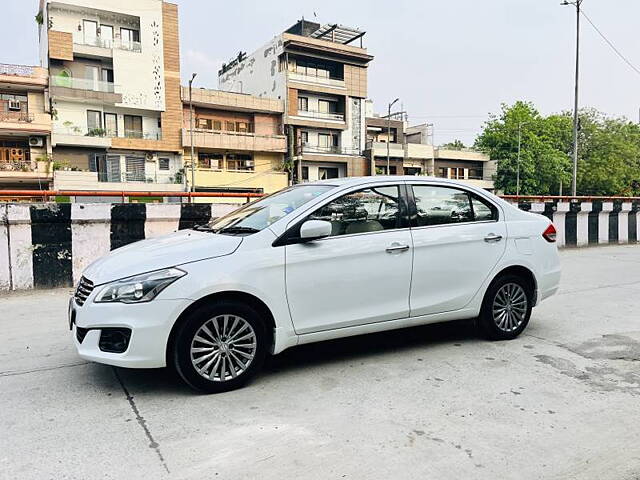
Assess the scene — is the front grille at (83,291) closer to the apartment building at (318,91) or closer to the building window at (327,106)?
the apartment building at (318,91)

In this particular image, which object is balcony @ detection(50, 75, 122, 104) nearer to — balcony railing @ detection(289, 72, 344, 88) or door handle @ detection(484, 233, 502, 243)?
balcony railing @ detection(289, 72, 344, 88)

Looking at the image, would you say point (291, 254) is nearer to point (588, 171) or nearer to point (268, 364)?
point (268, 364)

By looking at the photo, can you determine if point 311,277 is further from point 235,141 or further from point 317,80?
point 317,80

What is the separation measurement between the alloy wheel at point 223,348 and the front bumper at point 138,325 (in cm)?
22

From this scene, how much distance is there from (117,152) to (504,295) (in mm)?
34713

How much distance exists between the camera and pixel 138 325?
10.8 ft

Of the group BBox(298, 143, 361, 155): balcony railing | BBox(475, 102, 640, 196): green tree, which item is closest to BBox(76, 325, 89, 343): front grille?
BBox(298, 143, 361, 155): balcony railing

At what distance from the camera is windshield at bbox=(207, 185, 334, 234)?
3.97 meters

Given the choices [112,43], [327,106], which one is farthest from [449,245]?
[327,106]

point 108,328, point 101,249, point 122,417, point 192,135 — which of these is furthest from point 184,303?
point 192,135

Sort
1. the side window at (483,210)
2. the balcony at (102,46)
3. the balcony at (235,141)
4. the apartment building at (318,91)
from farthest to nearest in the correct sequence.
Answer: the apartment building at (318,91)
the balcony at (235,141)
the balcony at (102,46)
the side window at (483,210)

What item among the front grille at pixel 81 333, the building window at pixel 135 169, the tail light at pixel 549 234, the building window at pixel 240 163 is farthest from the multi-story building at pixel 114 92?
the tail light at pixel 549 234

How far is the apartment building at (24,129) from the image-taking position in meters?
30.6

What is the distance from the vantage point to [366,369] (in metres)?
4.02
